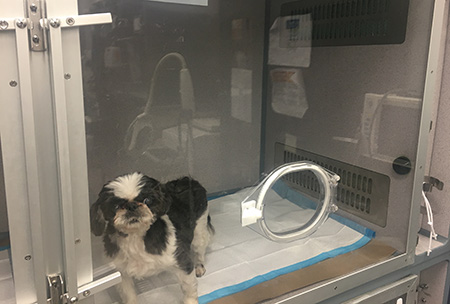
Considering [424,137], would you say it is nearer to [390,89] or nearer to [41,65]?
[390,89]

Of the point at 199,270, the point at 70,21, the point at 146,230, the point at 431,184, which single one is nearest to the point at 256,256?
the point at 199,270

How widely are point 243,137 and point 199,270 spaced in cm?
56

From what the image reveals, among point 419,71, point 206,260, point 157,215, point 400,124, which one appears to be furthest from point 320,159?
point 157,215

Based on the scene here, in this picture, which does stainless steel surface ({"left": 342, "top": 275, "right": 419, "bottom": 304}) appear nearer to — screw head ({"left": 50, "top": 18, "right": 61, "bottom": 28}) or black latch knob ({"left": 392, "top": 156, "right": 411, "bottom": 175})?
black latch knob ({"left": 392, "top": 156, "right": 411, "bottom": 175})

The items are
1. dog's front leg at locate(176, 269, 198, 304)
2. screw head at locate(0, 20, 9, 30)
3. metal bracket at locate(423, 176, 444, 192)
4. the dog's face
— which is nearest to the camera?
screw head at locate(0, 20, 9, 30)

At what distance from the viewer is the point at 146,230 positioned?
833 millimetres

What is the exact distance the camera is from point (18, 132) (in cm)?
58

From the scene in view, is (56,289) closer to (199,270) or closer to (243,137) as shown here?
(199,270)

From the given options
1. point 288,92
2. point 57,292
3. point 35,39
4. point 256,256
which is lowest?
point 256,256

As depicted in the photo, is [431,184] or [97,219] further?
[431,184]

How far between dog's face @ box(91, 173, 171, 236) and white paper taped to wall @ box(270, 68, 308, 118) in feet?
2.15

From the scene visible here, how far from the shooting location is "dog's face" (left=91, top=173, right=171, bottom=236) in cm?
76

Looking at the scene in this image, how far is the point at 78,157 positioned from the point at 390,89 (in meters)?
0.89

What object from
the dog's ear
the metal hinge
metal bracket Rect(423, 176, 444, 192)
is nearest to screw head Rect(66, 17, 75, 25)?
the dog's ear
